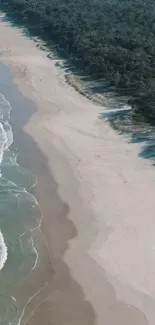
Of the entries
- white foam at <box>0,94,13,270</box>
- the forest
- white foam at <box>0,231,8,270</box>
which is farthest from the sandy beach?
the forest

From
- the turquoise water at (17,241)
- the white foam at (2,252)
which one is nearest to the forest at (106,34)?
the turquoise water at (17,241)

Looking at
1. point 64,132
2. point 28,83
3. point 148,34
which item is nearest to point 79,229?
point 64,132

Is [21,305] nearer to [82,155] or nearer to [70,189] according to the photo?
[70,189]

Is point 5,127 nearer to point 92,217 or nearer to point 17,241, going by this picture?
point 92,217

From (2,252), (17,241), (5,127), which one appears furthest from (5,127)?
(2,252)

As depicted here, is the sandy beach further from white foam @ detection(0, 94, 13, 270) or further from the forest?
the forest

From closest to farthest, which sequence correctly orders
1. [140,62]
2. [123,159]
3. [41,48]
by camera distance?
[123,159]
[140,62]
[41,48]
